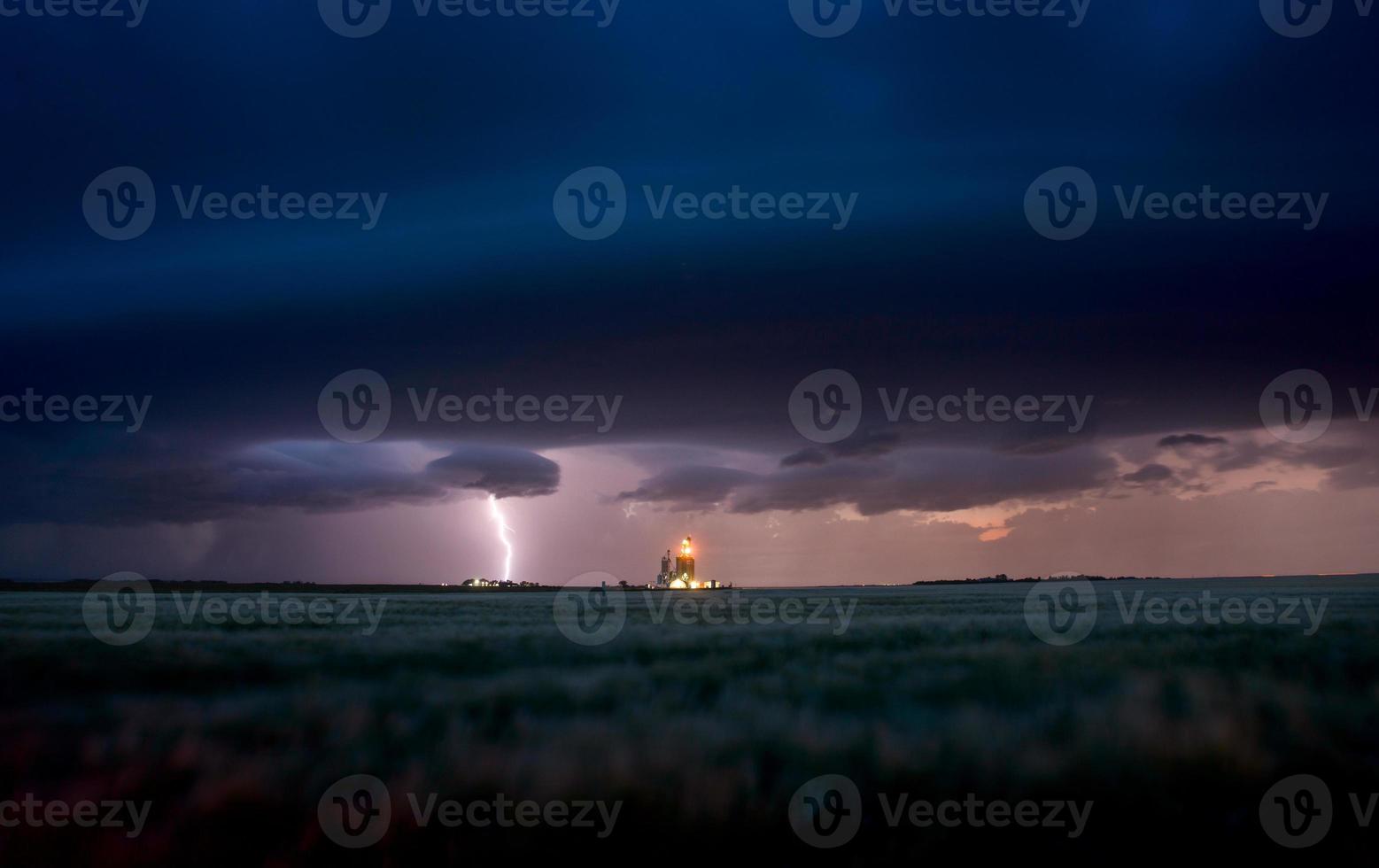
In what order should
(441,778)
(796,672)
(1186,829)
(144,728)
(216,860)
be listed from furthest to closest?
(796,672) → (144,728) → (441,778) → (1186,829) → (216,860)

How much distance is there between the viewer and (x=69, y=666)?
14852mm

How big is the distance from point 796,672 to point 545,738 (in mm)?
6792

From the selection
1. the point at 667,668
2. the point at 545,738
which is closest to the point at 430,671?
the point at 667,668

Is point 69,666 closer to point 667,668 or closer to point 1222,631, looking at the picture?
point 667,668
